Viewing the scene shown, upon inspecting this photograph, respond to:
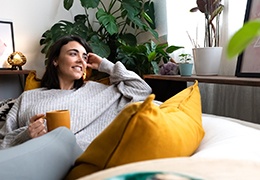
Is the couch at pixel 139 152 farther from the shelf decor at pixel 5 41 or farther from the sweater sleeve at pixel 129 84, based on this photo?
the shelf decor at pixel 5 41

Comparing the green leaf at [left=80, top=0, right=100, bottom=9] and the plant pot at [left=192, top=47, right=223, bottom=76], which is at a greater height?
the green leaf at [left=80, top=0, right=100, bottom=9]

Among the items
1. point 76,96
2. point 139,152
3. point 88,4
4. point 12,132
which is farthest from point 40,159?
point 88,4

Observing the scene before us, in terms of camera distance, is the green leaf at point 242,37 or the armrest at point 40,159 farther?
the armrest at point 40,159

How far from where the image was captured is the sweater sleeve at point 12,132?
133 centimetres

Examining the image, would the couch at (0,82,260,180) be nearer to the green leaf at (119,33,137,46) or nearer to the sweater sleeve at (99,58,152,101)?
the sweater sleeve at (99,58,152,101)

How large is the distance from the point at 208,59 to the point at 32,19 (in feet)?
6.18

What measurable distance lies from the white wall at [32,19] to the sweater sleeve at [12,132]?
50.1 inches

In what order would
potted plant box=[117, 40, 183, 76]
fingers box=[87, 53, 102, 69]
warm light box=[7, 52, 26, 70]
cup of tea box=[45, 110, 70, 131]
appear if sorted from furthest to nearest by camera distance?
warm light box=[7, 52, 26, 70]
potted plant box=[117, 40, 183, 76]
fingers box=[87, 53, 102, 69]
cup of tea box=[45, 110, 70, 131]

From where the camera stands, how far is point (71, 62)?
67.4 inches

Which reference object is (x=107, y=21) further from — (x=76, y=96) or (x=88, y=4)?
(x=76, y=96)

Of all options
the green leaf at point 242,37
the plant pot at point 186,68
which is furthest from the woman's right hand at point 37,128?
the green leaf at point 242,37

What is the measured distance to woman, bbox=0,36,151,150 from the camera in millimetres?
1484

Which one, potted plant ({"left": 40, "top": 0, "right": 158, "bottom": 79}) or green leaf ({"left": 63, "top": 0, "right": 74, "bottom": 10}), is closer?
potted plant ({"left": 40, "top": 0, "right": 158, "bottom": 79})

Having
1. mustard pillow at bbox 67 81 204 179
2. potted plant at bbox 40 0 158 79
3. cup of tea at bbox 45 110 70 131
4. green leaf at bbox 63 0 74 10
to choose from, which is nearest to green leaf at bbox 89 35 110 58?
potted plant at bbox 40 0 158 79
